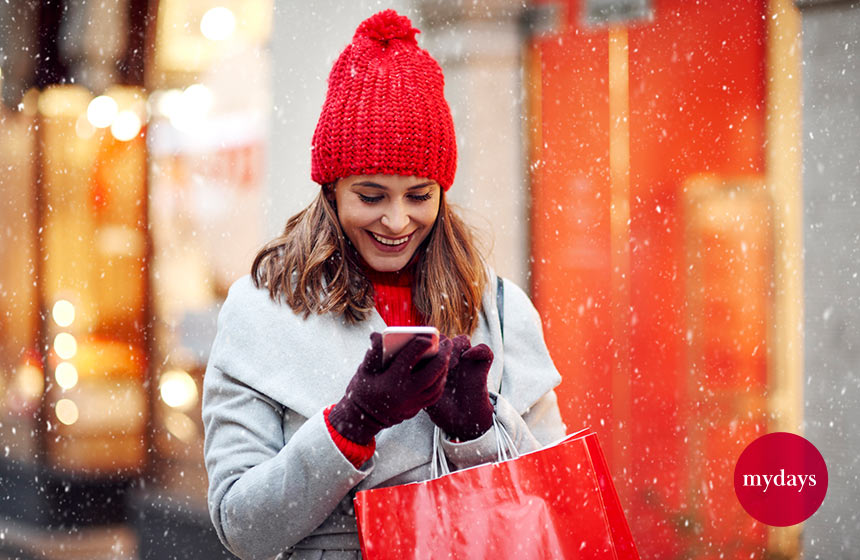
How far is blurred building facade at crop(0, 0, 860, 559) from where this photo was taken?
3.54m

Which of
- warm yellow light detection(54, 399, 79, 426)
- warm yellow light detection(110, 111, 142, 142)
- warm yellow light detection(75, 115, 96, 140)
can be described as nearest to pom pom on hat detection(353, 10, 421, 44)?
warm yellow light detection(110, 111, 142, 142)

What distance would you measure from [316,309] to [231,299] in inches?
8.9

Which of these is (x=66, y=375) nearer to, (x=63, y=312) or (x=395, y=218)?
(x=63, y=312)

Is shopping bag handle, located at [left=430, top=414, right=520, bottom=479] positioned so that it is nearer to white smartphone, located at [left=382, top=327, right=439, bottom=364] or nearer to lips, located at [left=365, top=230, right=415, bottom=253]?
white smartphone, located at [left=382, top=327, right=439, bottom=364]

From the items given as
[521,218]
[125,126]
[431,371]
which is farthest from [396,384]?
[125,126]

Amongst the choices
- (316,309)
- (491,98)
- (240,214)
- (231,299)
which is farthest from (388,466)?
(240,214)

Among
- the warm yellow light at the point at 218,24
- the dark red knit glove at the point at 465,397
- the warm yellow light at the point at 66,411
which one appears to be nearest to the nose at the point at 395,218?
the dark red knit glove at the point at 465,397

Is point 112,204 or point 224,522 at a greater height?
point 112,204

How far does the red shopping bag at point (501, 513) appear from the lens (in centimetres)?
171

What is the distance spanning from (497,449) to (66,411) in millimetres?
3756

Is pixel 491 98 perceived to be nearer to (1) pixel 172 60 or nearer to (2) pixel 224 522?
(1) pixel 172 60

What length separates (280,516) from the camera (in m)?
1.82

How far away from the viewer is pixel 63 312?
16.0 feet

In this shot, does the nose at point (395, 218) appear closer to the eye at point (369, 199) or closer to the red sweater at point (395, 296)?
the eye at point (369, 199)
